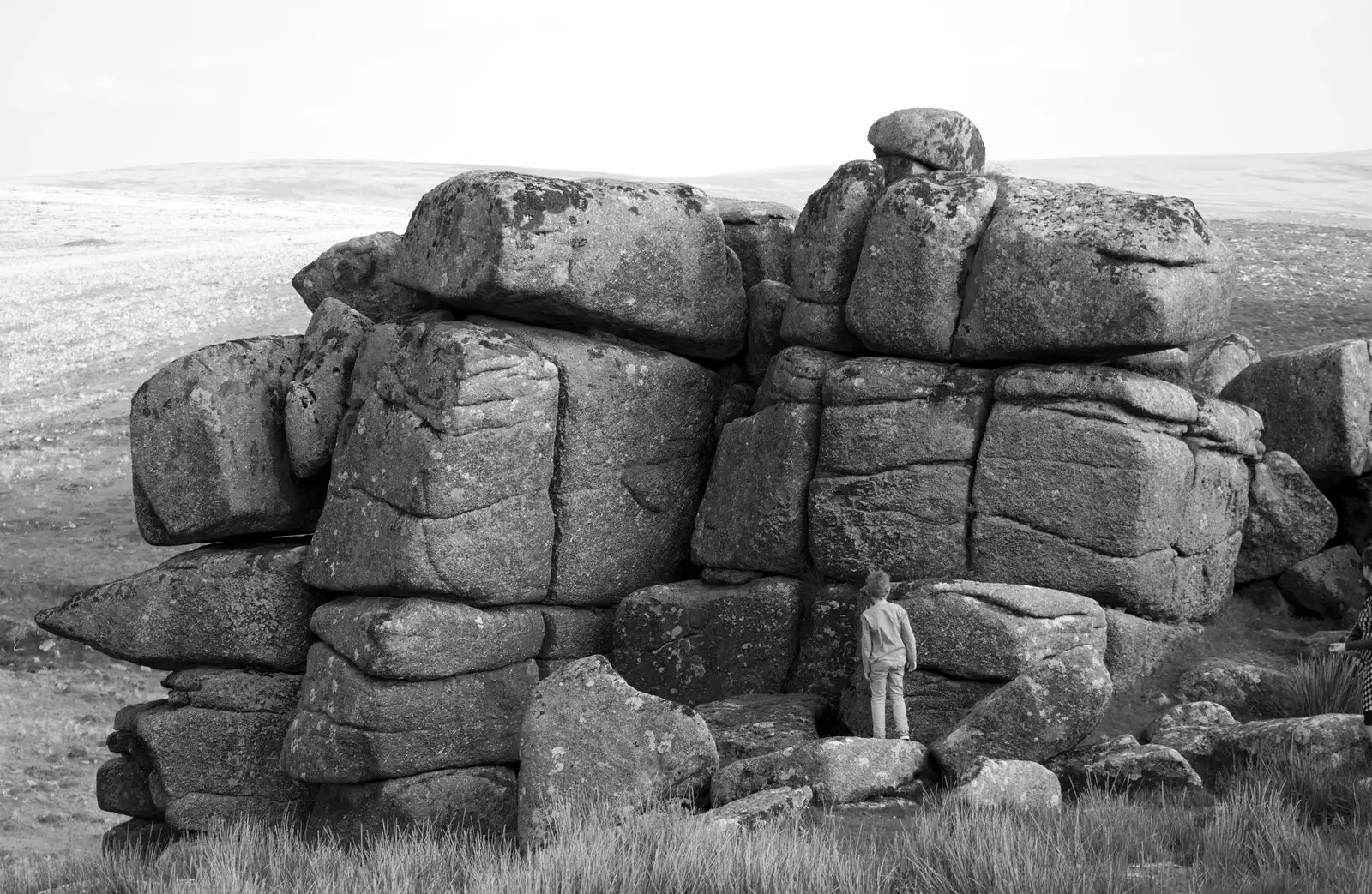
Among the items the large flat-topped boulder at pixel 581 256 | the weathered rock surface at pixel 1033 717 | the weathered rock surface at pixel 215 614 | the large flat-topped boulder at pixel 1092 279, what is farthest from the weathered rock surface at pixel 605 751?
the large flat-topped boulder at pixel 1092 279

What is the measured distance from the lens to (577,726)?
16.0m

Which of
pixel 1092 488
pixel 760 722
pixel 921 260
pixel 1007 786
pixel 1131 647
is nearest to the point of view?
pixel 1007 786

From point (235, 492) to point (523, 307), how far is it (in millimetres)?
5397

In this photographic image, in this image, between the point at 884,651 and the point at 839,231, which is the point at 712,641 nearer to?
the point at 884,651

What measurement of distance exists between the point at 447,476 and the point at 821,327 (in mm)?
6065

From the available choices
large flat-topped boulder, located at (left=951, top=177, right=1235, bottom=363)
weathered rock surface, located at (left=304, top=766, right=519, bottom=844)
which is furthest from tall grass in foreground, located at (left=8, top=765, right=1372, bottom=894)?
large flat-topped boulder, located at (left=951, top=177, right=1235, bottom=363)

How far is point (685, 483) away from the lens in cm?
2150

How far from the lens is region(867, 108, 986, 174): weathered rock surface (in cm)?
2078

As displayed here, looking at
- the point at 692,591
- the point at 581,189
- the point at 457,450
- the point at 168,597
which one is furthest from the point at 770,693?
the point at 168,597

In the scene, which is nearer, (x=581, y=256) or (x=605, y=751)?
(x=605, y=751)

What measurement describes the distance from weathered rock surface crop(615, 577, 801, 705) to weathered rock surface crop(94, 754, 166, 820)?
25.5ft

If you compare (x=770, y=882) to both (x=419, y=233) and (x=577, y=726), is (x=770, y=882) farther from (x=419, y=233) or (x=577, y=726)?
(x=419, y=233)

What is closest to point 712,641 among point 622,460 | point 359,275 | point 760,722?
point 760,722

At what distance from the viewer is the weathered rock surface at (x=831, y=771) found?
48.5ft
